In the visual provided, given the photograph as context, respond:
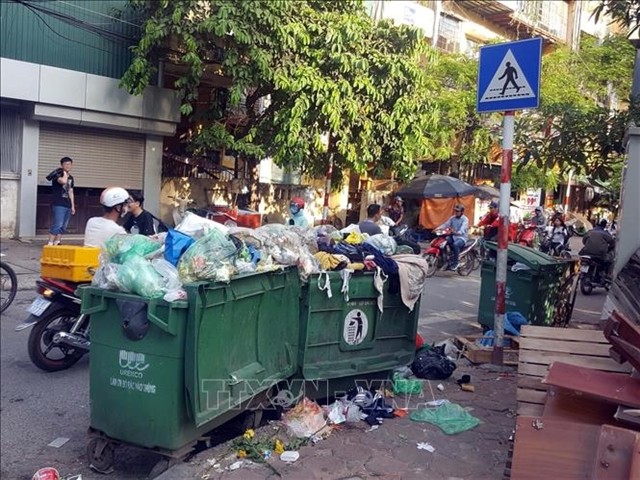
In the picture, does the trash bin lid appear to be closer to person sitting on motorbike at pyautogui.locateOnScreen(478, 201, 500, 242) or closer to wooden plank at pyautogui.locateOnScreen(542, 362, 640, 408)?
wooden plank at pyautogui.locateOnScreen(542, 362, 640, 408)

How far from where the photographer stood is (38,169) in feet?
43.7

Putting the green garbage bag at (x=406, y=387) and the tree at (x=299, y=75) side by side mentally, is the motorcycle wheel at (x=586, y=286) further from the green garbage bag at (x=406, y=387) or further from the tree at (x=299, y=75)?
the green garbage bag at (x=406, y=387)

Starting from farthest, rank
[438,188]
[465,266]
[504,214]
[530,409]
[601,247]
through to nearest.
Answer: [438,188], [465,266], [601,247], [504,214], [530,409]

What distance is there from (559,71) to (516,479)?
900 inches

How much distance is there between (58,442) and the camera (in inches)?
177

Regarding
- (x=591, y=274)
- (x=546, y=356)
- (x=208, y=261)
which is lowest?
(x=591, y=274)

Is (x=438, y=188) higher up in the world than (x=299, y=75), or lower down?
lower down

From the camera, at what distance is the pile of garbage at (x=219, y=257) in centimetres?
379

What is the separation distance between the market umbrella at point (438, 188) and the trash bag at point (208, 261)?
16.0 metres

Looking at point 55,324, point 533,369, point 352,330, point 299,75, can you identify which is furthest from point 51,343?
point 299,75

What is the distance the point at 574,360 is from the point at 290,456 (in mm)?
1912

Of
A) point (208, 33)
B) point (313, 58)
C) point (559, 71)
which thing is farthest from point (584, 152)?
point (559, 71)

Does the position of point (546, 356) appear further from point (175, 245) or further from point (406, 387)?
point (175, 245)

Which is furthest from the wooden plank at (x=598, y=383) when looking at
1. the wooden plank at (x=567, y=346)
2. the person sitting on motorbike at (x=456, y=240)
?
the person sitting on motorbike at (x=456, y=240)
